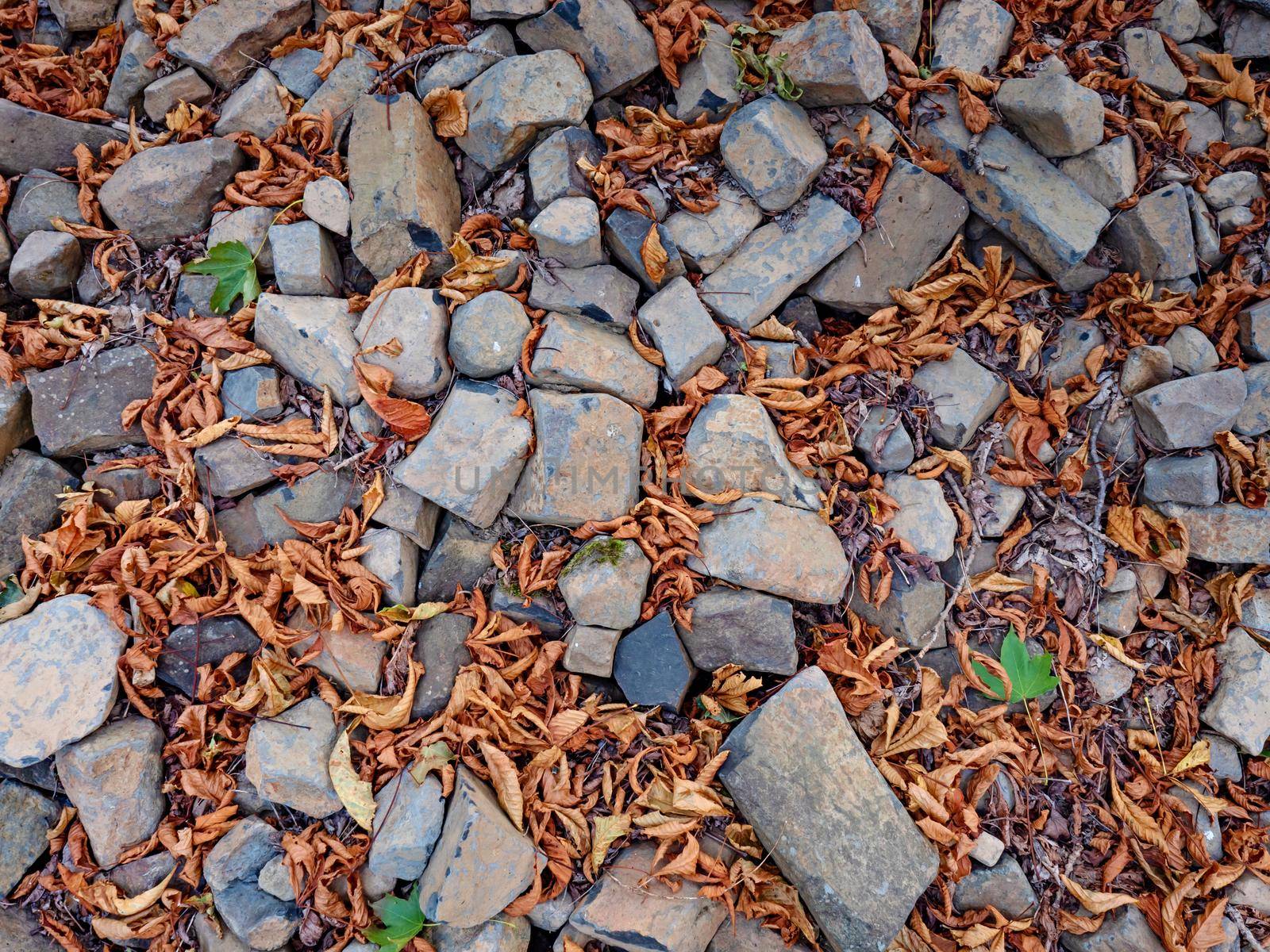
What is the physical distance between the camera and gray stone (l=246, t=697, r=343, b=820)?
2.74 meters

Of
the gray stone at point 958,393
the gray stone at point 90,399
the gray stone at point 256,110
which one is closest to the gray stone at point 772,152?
the gray stone at point 958,393

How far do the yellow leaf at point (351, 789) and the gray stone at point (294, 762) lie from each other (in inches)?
1.8

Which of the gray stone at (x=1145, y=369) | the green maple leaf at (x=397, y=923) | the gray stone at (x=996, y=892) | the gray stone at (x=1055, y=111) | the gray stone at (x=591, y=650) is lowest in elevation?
Answer: the green maple leaf at (x=397, y=923)

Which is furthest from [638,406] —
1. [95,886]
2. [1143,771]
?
[95,886]

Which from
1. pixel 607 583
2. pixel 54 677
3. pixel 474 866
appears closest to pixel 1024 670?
pixel 607 583

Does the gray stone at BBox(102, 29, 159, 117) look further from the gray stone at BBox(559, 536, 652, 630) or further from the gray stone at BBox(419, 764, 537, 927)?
the gray stone at BBox(419, 764, 537, 927)

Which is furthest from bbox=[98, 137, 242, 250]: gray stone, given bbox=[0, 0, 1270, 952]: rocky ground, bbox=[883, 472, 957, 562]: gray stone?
bbox=[883, 472, 957, 562]: gray stone

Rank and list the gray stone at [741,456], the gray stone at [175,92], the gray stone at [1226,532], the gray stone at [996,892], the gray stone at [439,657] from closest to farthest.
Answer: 1. the gray stone at [996,892]
2. the gray stone at [439,657]
3. the gray stone at [741,456]
4. the gray stone at [1226,532]
5. the gray stone at [175,92]

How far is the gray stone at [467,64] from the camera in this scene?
3301mm

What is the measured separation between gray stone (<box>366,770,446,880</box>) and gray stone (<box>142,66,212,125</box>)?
304 cm

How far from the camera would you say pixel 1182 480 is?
3105 mm

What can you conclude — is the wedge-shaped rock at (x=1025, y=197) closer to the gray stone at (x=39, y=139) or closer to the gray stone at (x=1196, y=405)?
the gray stone at (x=1196, y=405)

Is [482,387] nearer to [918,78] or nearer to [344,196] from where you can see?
[344,196]

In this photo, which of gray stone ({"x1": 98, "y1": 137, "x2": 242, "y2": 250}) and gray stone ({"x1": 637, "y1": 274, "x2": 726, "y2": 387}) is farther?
gray stone ({"x1": 98, "y1": 137, "x2": 242, "y2": 250})
